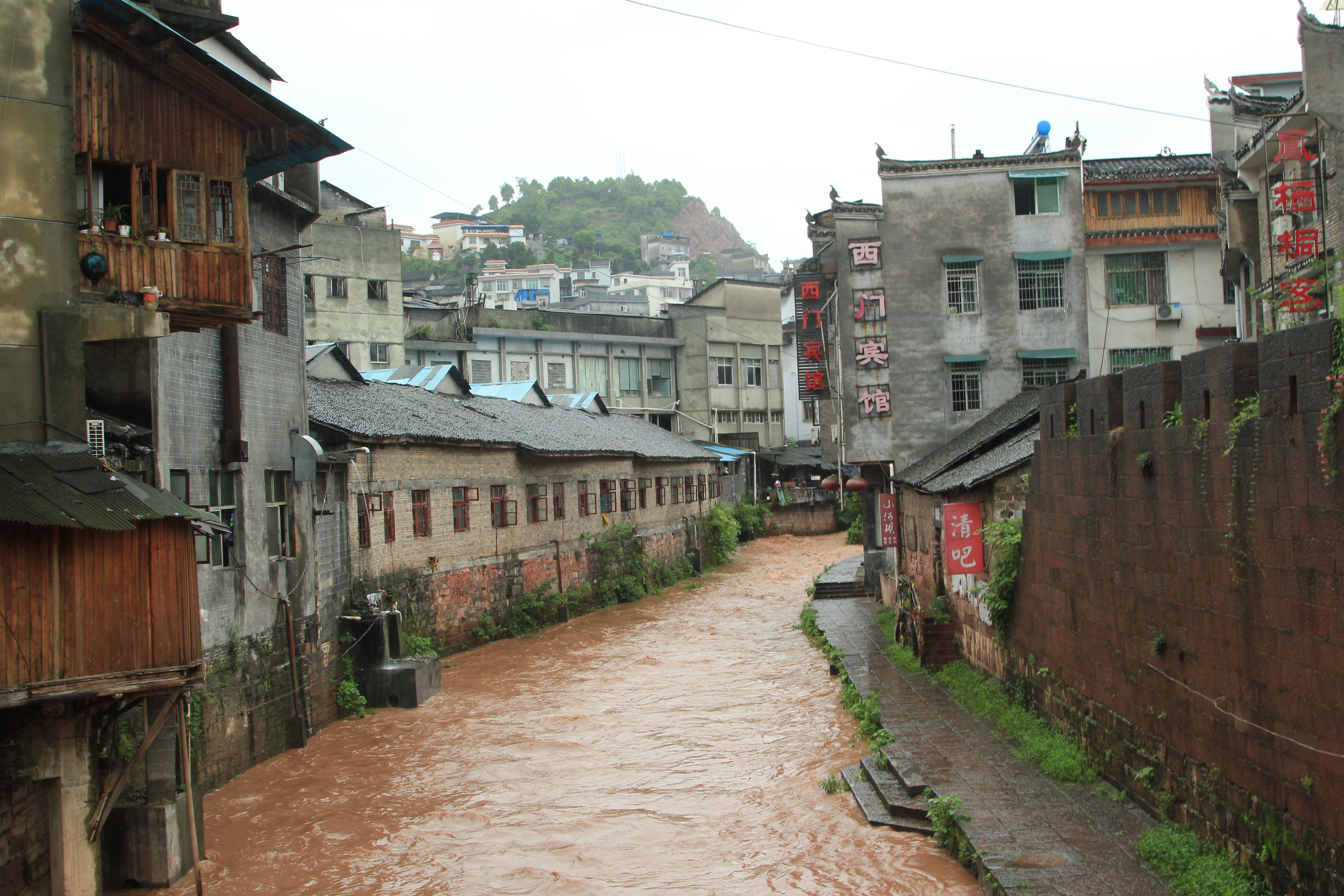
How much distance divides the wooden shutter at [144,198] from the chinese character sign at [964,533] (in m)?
11.3

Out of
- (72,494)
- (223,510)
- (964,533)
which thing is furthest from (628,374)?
(72,494)

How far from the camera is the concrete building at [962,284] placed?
934 inches

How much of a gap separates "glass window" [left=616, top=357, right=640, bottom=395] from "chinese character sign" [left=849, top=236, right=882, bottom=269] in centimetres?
2521

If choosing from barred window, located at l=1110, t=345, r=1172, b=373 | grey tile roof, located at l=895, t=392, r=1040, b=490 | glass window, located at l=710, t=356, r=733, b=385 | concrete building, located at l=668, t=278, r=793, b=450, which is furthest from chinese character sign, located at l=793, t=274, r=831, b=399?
glass window, located at l=710, t=356, r=733, b=385

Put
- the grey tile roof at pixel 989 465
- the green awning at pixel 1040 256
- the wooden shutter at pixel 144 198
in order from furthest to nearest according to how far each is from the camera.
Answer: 1. the green awning at pixel 1040 256
2. the grey tile roof at pixel 989 465
3. the wooden shutter at pixel 144 198

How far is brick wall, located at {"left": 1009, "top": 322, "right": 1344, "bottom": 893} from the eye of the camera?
704 centimetres

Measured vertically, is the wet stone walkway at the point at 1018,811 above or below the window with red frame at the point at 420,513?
below

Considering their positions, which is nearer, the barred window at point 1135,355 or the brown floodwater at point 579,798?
the brown floodwater at point 579,798

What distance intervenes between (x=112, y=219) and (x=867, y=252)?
663 inches

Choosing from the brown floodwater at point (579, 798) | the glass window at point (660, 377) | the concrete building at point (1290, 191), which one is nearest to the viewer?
the brown floodwater at point (579, 798)

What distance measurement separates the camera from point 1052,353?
23.8 metres

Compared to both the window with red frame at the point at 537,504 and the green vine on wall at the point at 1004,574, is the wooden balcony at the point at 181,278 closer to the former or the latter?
the green vine on wall at the point at 1004,574

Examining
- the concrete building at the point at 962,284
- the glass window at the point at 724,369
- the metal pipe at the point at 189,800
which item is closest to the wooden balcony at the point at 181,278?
the metal pipe at the point at 189,800

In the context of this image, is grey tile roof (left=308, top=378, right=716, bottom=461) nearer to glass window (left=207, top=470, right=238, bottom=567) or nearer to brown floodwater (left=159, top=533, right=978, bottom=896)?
glass window (left=207, top=470, right=238, bottom=567)
